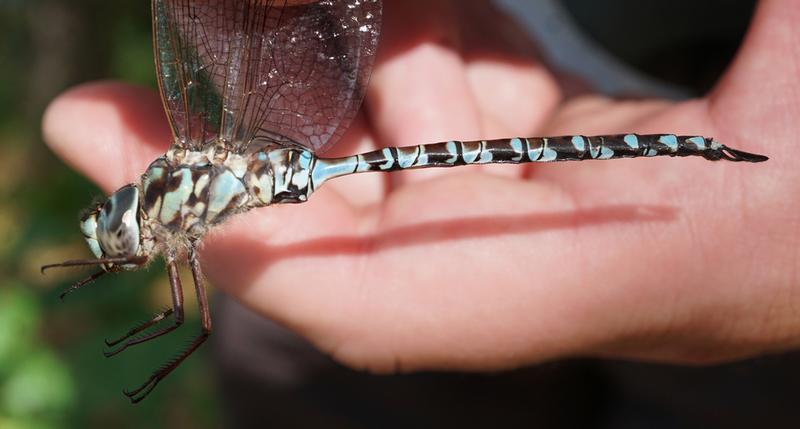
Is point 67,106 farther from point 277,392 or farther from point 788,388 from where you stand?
point 788,388

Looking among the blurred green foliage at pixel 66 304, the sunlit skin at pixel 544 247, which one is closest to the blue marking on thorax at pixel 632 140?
the sunlit skin at pixel 544 247

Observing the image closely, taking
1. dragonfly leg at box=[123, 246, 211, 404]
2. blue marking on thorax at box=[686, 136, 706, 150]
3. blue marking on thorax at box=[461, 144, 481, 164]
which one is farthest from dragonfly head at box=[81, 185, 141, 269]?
blue marking on thorax at box=[686, 136, 706, 150]

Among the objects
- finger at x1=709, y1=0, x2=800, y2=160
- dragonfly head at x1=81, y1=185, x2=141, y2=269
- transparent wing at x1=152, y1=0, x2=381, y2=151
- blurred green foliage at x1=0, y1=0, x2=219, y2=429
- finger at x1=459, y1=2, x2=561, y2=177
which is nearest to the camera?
finger at x1=709, y1=0, x2=800, y2=160

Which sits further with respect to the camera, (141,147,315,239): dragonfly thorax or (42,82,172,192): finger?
(42,82,172,192): finger

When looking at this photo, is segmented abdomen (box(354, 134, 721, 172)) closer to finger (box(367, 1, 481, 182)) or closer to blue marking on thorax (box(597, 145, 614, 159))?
blue marking on thorax (box(597, 145, 614, 159))

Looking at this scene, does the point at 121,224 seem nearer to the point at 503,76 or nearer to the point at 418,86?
the point at 418,86

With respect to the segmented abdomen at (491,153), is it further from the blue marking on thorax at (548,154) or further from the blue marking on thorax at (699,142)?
the blue marking on thorax at (699,142)

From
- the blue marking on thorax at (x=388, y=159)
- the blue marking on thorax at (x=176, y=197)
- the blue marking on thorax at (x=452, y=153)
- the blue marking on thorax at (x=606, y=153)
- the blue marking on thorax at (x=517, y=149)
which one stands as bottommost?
the blue marking on thorax at (x=176, y=197)

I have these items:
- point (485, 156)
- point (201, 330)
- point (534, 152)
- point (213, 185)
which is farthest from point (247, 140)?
point (534, 152)
